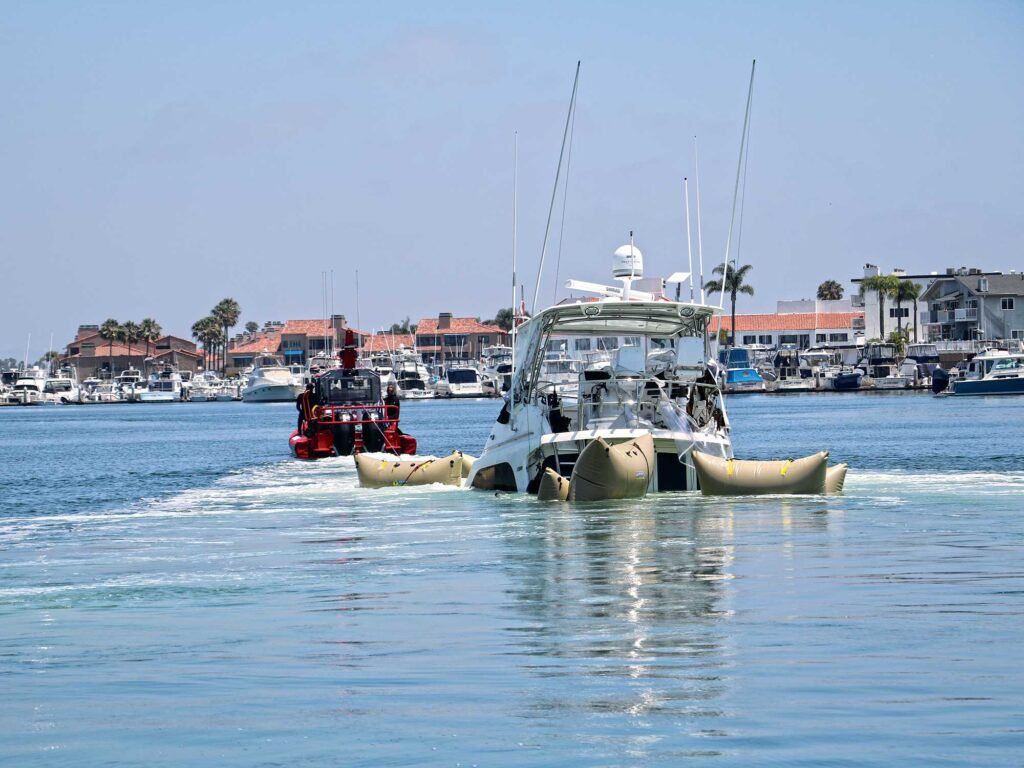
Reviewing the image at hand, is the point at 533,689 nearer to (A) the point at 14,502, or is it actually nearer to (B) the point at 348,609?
(B) the point at 348,609

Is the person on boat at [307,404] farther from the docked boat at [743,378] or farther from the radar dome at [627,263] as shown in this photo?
the docked boat at [743,378]

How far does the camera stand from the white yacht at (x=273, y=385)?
481 feet

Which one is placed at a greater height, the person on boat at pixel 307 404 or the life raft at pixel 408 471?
the person on boat at pixel 307 404

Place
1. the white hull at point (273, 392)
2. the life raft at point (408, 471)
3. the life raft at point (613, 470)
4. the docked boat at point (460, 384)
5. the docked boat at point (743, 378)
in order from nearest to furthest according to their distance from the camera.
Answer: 1. the life raft at point (613, 470)
2. the life raft at point (408, 471)
3. the docked boat at point (743, 378)
4. the white hull at point (273, 392)
5. the docked boat at point (460, 384)

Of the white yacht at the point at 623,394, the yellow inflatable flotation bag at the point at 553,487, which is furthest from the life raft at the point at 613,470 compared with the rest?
the white yacht at the point at 623,394

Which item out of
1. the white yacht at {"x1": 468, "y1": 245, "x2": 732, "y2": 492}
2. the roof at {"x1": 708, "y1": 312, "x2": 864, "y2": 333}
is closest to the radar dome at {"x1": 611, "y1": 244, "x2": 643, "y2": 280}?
the white yacht at {"x1": 468, "y1": 245, "x2": 732, "y2": 492}

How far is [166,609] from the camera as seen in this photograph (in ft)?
48.9

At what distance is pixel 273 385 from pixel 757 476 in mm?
124487

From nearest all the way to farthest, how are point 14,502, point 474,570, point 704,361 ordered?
1. point 474,570
2. point 704,361
3. point 14,502

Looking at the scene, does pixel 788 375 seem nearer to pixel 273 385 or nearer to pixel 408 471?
pixel 273 385

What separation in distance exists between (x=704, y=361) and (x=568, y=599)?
1206cm

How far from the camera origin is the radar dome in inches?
1091

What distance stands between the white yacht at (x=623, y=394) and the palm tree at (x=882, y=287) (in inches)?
5172

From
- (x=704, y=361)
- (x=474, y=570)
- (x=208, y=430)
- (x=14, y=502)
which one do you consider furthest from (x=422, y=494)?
(x=208, y=430)
